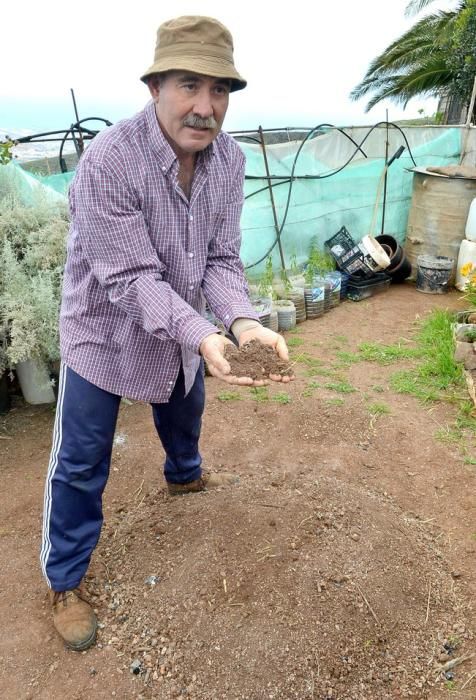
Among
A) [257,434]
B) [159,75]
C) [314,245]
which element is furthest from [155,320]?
[314,245]

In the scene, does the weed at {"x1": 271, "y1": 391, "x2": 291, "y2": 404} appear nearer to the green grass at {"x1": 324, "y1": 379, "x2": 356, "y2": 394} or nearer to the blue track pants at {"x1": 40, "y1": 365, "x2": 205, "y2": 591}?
the green grass at {"x1": 324, "y1": 379, "x2": 356, "y2": 394}

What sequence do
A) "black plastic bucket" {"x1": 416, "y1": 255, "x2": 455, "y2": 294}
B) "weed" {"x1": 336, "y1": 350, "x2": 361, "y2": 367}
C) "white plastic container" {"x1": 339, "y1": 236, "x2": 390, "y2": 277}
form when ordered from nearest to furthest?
"weed" {"x1": 336, "y1": 350, "x2": 361, "y2": 367}, "white plastic container" {"x1": 339, "y1": 236, "x2": 390, "y2": 277}, "black plastic bucket" {"x1": 416, "y1": 255, "x2": 455, "y2": 294}

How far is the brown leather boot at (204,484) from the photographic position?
8.16 ft

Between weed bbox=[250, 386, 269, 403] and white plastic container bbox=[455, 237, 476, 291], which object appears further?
white plastic container bbox=[455, 237, 476, 291]

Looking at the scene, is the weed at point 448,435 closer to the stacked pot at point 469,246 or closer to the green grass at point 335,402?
the green grass at point 335,402

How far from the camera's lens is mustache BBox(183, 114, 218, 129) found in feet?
5.20

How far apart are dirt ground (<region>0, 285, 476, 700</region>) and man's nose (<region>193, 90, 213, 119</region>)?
4.81 feet

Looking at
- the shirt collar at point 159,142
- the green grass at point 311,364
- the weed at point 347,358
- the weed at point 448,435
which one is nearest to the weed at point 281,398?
the green grass at point 311,364

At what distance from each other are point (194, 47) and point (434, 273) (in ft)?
16.2

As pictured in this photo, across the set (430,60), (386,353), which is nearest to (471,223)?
(386,353)

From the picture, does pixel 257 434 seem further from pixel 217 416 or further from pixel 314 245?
pixel 314 245

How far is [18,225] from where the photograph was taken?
10.7 feet

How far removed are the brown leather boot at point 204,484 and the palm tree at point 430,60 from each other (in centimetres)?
1020

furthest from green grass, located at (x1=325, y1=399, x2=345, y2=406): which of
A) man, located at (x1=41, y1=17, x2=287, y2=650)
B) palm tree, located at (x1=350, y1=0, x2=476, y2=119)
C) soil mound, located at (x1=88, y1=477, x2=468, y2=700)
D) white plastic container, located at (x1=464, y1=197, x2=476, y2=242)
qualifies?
palm tree, located at (x1=350, y1=0, x2=476, y2=119)
